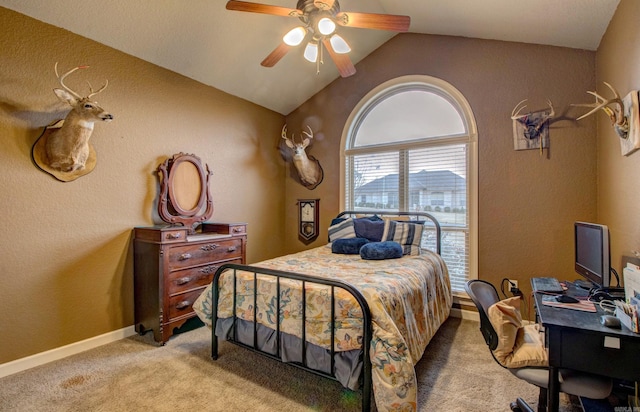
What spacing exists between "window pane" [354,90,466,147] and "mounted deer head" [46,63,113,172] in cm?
300

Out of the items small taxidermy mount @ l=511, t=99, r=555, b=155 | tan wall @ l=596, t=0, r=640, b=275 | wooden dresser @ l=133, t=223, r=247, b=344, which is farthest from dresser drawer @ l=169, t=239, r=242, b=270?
tan wall @ l=596, t=0, r=640, b=275

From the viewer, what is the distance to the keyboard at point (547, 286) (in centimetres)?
205

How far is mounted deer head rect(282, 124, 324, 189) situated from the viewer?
4.22 meters

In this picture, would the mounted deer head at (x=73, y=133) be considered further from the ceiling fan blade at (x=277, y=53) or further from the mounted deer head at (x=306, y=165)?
the mounted deer head at (x=306, y=165)

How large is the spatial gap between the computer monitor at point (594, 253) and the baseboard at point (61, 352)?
12.6 feet

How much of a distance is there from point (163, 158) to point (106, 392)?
218cm

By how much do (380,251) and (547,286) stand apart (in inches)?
51.9

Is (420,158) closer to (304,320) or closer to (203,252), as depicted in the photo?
(304,320)

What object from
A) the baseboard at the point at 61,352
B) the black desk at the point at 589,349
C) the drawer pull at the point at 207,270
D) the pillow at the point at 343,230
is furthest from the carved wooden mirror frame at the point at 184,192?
the black desk at the point at 589,349

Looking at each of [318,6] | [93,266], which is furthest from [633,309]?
[93,266]

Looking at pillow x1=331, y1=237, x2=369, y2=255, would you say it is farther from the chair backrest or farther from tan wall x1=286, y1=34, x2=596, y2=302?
the chair backrest

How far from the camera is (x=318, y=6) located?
1.98 metres

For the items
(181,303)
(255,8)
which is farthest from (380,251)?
(255,8)

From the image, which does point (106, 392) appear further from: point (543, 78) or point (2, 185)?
point (543, 78)
